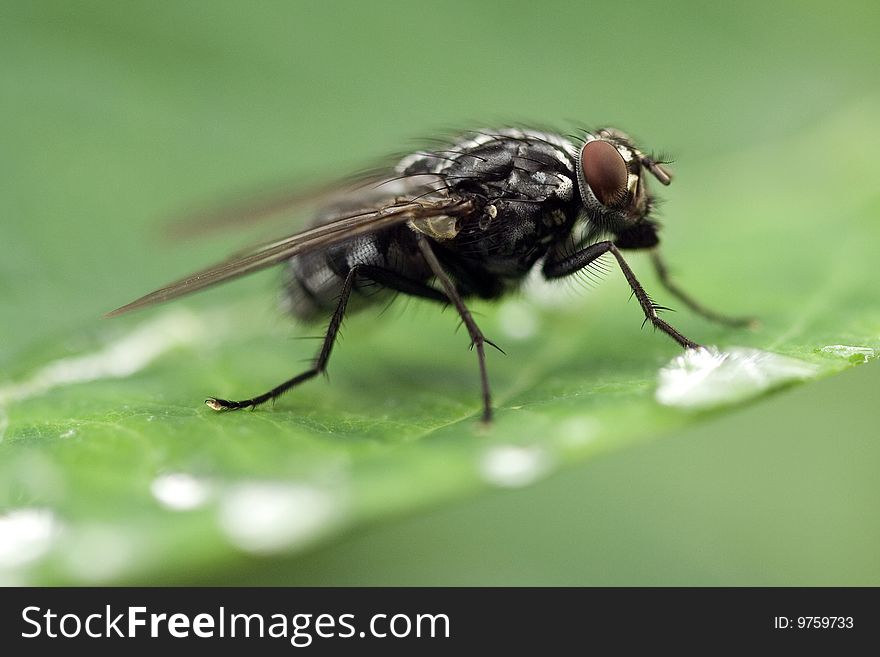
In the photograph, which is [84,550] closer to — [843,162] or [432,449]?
[432,449]

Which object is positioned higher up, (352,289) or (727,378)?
(352,289)

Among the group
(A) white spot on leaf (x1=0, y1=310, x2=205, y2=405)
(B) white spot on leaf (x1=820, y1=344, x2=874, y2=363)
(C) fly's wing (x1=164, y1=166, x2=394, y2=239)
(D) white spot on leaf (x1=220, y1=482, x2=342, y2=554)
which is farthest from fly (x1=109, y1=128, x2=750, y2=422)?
(D) white spot on leaf (x1=220, y1=482, x2=342, y2=554)

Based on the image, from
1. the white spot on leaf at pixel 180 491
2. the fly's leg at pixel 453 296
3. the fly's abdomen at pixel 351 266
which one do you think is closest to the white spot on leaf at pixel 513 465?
the white spot on leaf at pixel 180 491

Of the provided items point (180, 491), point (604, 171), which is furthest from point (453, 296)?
point (180, 491)

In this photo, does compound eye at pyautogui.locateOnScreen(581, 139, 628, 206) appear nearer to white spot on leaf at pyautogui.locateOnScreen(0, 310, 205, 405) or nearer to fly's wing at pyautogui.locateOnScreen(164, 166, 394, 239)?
fly's wing at pyautogui.locateOnScreen(164, 166, 394, 239)

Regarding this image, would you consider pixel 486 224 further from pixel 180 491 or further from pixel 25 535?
pixel 25 535

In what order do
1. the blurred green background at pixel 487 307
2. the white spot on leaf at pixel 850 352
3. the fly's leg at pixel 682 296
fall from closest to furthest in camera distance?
the white spot on leaf at pixel 850 352
the blurred green background at pixel 487 307
the fly's leg at pixel 682 296

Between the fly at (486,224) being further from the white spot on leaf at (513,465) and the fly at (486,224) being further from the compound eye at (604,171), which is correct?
the white spot on leaf at (513,465)
